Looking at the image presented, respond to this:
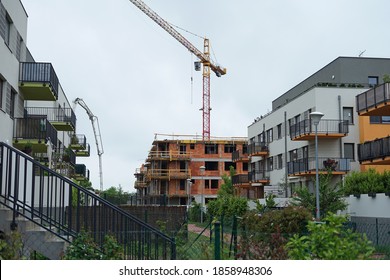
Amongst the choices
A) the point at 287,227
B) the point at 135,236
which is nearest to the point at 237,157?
the point at 287,227

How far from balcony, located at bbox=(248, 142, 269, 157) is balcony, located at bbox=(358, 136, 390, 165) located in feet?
55.0

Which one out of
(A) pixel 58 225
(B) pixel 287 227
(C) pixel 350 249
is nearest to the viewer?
(C) pixel 350 249

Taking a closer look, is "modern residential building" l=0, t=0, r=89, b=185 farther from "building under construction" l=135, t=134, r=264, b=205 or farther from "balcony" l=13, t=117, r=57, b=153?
"building under construction" l=135, t=134, r=264, b=205

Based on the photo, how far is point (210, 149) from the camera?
3046 inches

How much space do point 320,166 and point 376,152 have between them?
646 centimetres

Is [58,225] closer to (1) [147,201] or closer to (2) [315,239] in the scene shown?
(2) [315,239]

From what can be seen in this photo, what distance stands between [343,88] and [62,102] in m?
23.5

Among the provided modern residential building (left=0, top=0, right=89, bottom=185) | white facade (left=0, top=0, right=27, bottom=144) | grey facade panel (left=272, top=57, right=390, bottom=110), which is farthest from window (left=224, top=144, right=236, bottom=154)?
white facade (left=0, top=0, right=27, bottom=144)

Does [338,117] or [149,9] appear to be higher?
[149,9]

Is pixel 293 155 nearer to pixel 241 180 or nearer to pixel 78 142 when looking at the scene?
pixel 241 180

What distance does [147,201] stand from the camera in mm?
34719

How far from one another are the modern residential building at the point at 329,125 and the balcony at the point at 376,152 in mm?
189

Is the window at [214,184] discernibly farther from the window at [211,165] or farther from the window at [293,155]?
the window at [293,155]

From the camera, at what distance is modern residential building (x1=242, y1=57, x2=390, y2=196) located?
35.5 metres
